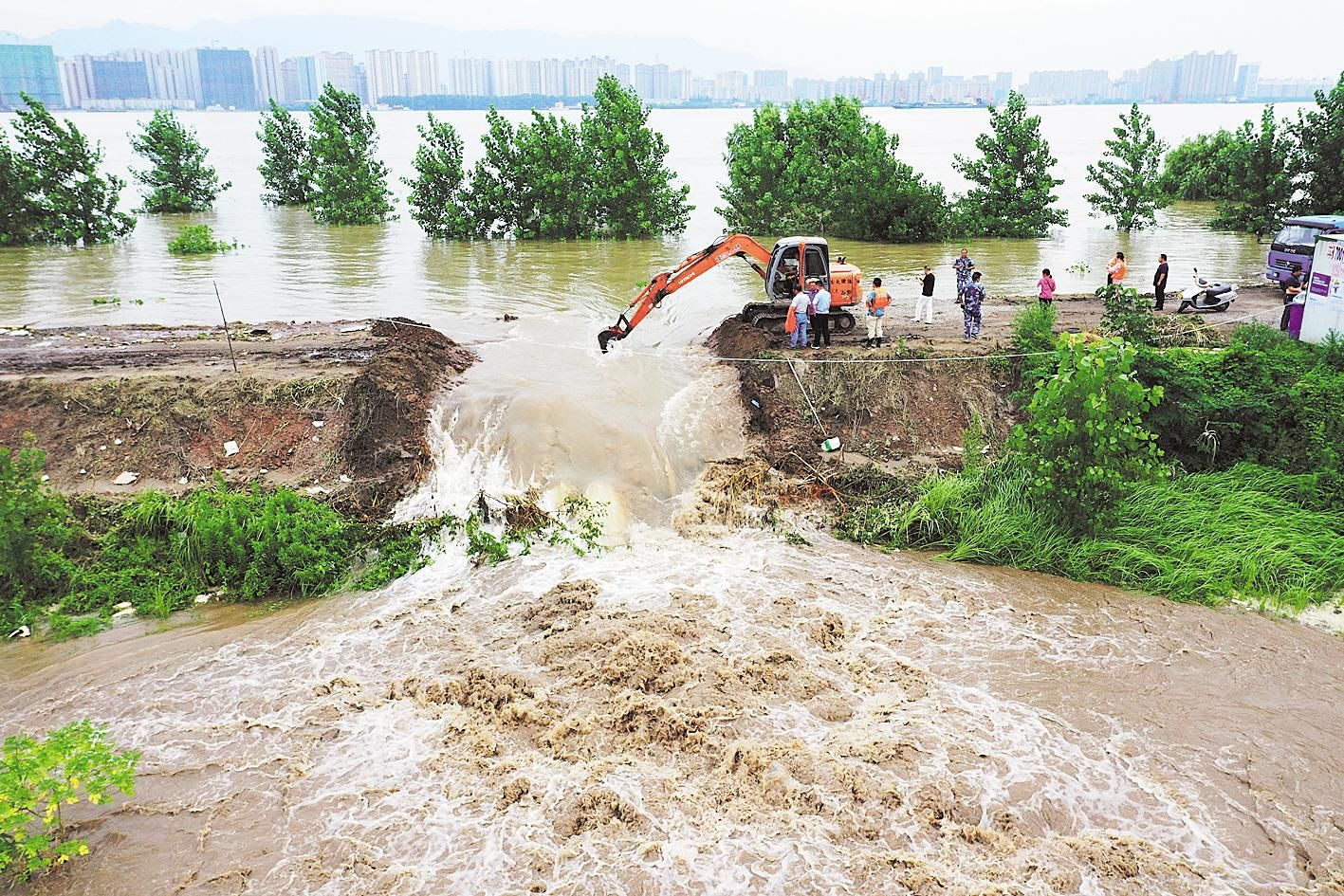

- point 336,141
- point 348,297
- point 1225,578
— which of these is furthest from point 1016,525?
point 336,141

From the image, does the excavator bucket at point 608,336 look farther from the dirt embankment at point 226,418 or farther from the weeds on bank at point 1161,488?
the weeds on bank at point 1161,488

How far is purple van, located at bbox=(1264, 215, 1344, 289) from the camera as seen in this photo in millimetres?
21234

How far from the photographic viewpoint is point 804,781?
807cm

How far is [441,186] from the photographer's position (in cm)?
3547

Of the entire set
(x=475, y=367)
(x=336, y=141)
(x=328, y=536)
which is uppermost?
(x=336, y=141)

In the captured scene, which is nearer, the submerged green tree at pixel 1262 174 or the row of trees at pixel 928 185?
the submerged green tree at pixel 1262 174

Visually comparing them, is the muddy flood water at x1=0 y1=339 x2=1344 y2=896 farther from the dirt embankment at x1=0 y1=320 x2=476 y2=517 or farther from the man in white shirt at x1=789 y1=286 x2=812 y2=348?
the man in white shirt at x1=789 y1=286 x2=812 y2=348

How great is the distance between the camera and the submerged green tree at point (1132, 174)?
34.2 m

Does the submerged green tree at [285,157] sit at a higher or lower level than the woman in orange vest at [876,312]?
higher

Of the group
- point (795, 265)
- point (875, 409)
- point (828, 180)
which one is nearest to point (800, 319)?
point (795, 265)

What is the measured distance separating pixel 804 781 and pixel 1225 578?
7.09 metres

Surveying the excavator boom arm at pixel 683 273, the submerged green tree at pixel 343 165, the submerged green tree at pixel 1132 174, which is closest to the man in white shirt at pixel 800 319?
the excavator boom arm at pixel 683 273

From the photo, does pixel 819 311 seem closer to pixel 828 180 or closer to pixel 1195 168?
pixel 828 180

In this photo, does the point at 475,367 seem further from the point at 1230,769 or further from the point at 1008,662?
the point at 1230,769
